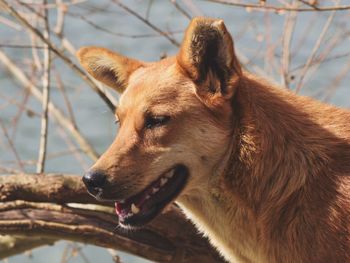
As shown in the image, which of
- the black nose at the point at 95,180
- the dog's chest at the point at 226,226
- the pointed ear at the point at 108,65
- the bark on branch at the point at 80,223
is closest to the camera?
the black nose at the point at 95,180

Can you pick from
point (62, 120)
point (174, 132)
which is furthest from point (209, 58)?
point (62, 120)

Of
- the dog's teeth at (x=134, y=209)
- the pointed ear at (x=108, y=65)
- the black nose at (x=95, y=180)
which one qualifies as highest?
the pointed ear at (x=108, y=65)

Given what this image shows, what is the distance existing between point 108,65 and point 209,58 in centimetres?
87

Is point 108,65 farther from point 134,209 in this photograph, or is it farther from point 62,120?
point 62,120

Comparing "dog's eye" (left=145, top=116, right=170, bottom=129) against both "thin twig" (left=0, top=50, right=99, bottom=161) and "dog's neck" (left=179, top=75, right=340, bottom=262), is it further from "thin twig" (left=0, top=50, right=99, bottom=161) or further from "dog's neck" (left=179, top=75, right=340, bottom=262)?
"thin twig" (left=0, top=50, right=99, bottom=161)

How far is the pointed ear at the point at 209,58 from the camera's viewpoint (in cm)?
453

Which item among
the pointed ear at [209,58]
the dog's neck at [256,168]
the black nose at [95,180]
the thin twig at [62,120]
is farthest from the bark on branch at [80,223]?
the thin twig at [62,120]

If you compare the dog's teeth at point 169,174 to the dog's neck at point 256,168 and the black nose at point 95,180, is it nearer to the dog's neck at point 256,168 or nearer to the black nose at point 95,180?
the dog's neck at point 256,168

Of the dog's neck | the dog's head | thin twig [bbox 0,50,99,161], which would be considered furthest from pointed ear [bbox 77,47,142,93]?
thin twig [bbox 0,50,99,161]

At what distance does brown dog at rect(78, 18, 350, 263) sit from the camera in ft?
15.0

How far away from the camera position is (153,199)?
4.71 meters

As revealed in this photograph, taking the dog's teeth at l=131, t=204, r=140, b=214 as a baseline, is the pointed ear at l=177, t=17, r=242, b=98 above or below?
above

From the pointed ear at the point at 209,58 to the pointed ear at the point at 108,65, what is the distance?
0.54 m

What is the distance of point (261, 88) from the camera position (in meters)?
4.88
